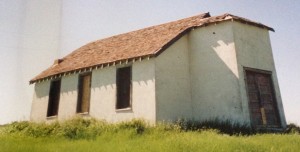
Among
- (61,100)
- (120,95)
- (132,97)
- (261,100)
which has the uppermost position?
(61,100)

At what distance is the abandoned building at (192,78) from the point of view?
13359mm

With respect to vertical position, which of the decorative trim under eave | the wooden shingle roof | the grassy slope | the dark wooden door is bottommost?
the grassy slope

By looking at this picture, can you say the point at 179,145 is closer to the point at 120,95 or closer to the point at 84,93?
the point at 120,95

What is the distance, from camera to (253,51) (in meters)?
14.5

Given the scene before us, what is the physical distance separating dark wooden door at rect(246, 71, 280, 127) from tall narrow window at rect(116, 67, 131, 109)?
6.08m

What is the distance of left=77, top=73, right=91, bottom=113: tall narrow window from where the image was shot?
1652cm

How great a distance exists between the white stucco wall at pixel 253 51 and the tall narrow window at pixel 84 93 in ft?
28.5

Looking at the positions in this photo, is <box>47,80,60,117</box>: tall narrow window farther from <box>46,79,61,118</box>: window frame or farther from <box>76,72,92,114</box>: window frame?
<box>76,72,92,114</box>: window frame

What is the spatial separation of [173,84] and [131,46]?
13.4ft

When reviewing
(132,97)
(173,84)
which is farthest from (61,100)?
(173,84)

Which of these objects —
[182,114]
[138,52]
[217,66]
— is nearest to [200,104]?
[182,114]

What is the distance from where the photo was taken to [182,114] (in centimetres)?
1394

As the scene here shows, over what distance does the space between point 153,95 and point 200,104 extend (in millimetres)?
2684

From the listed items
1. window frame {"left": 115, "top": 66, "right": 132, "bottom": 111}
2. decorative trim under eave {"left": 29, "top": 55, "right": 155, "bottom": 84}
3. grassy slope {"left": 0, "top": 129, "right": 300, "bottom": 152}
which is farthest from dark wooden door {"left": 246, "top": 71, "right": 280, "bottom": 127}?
window frame {"left": 115, "top": 66, "right": 132, "bottom": 111}
